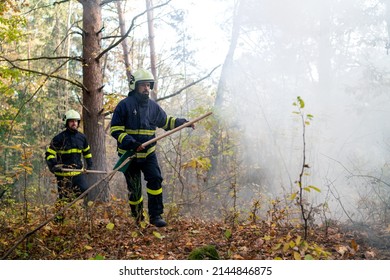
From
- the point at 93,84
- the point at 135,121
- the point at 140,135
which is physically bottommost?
the point at 140,135

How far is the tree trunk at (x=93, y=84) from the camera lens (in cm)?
782

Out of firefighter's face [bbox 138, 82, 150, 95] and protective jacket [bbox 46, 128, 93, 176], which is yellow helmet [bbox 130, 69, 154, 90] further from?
protective jacket [bbox 46, 128, 93, 176]

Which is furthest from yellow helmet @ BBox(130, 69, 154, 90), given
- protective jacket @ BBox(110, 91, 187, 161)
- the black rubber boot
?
the black rubber boot

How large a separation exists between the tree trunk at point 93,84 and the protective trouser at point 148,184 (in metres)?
1.95

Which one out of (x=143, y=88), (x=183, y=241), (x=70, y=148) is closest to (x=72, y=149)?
(x=70, y=148)

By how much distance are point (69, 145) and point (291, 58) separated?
9.85 metres

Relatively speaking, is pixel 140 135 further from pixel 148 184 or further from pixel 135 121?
pixel 148 184

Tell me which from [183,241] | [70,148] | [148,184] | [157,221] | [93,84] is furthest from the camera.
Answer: [93,84]

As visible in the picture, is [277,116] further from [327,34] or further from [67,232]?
[67,232]

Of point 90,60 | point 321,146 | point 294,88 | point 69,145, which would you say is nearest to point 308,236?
point 69,145

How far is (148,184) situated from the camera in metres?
5.92

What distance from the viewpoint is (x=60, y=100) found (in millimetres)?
20797

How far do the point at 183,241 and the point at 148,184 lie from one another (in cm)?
113

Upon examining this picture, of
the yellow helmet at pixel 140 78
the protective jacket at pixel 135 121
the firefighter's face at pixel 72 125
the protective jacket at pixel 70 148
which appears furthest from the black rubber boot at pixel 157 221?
the firefighter's face at pixel 72 125
